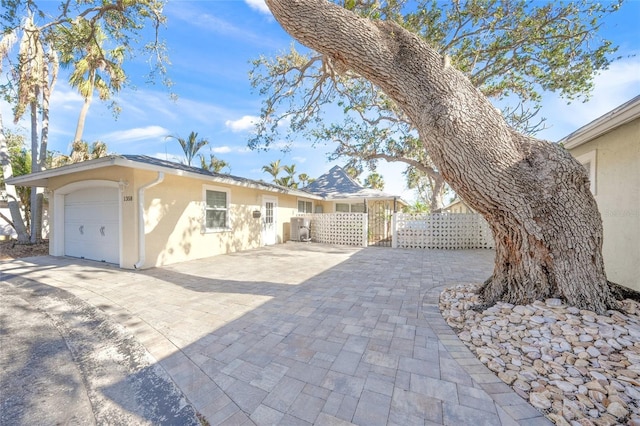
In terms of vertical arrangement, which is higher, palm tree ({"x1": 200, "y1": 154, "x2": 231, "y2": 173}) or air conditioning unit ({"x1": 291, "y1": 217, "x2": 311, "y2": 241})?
palm tree ({"x1": 200, "y1": 154, "x2": 231, "y2": 173})

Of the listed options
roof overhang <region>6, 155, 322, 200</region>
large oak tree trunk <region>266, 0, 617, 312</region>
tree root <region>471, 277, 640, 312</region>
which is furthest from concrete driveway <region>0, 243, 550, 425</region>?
roof overhang <region>6, 155, 322, 200</region>

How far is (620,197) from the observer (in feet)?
13.3

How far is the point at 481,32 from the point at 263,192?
29.5 feet

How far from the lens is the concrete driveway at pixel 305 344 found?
1772 millimetres

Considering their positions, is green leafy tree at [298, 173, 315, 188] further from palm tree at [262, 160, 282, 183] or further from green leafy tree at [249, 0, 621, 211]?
green leafy tree at [249, 0, 621, 211]

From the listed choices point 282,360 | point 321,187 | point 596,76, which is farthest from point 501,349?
point 321,187

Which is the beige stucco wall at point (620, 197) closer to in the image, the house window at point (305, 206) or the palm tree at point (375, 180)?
the house window at point (305, 206)

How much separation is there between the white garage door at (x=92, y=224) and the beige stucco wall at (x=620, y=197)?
10.4m

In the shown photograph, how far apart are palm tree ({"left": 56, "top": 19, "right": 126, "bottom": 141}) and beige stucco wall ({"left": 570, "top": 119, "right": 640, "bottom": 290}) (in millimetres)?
12595

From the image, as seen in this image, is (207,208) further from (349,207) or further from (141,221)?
(349,207)

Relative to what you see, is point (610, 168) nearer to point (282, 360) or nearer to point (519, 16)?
point (519, 16)

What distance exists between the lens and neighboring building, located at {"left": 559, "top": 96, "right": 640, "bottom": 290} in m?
3.73

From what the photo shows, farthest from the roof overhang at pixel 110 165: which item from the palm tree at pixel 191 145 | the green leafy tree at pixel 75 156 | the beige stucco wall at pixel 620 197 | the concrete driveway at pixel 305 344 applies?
the palm tree at pixel 191 145

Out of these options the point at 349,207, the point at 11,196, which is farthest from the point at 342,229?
the point at 11,196
